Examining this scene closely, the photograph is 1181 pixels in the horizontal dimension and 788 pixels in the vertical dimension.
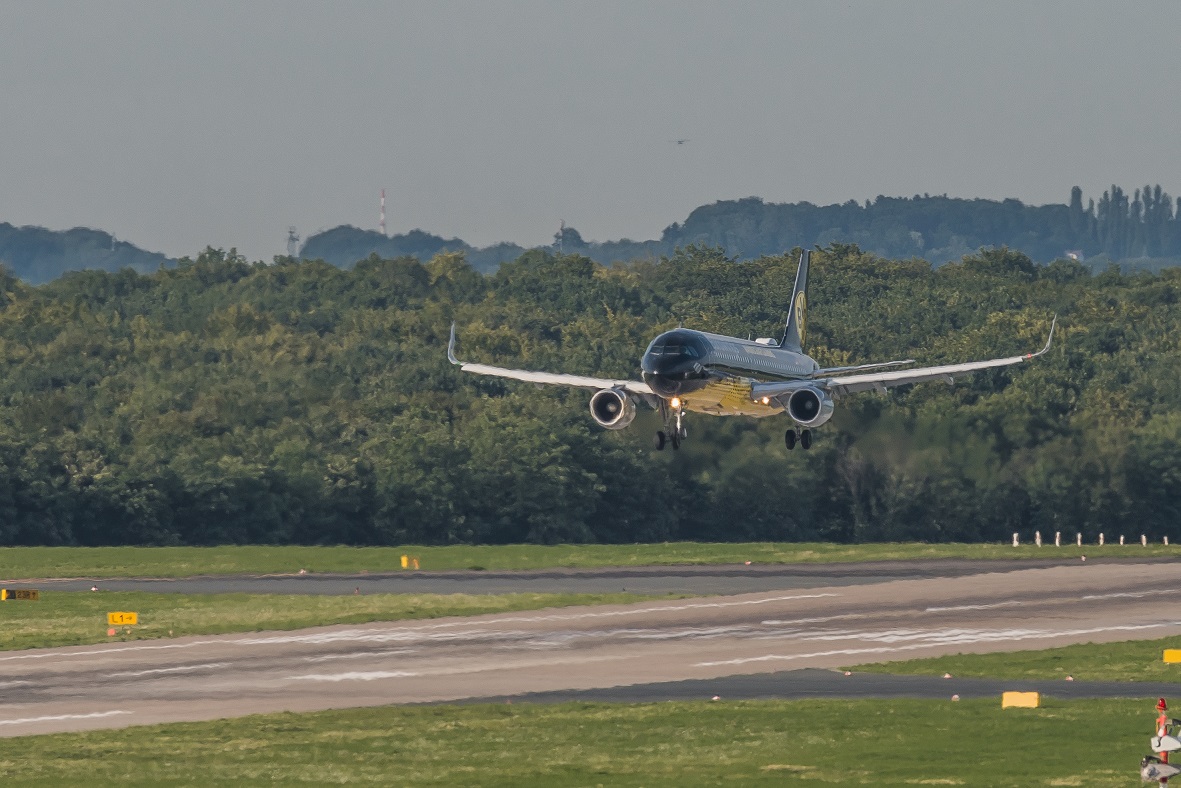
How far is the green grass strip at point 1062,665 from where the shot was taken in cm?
6012

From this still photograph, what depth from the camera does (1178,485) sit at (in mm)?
152875

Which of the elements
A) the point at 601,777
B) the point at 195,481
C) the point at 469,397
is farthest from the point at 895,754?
the point at 469,397

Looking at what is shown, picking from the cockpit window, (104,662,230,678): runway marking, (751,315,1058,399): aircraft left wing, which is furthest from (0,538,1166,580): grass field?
(104,662,230,678): runway marking

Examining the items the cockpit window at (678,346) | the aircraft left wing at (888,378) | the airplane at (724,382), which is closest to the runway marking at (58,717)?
the airplane at (724,382)

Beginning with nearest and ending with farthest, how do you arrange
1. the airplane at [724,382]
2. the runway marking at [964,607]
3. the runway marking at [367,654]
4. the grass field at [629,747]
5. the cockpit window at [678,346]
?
the grass field at [629,747] → the runway marking at [367,654] → the cockpit window at [678,346] → the airplane at [724,382] → the runway marking at [964,607]

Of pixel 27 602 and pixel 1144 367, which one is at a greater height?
pixel 1144 367

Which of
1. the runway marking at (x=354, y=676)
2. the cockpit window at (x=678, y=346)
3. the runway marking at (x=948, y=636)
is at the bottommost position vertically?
the runway marking at (x=354, y=676)

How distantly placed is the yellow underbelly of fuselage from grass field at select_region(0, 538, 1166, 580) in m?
21.4

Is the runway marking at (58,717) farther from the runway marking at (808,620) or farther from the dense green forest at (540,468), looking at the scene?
the dense green forest at (540,468)

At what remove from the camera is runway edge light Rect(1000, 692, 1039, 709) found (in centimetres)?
5197

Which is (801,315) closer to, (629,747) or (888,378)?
(888,378)

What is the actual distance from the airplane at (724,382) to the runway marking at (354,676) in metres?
21.9

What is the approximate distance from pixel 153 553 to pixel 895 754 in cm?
7422

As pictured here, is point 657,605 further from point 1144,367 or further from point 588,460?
point 1144,367
